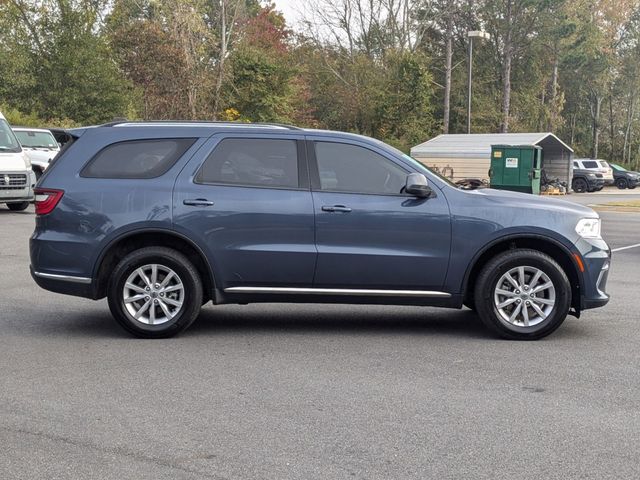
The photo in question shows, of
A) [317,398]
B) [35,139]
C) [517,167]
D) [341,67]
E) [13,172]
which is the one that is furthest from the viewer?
[341,67]

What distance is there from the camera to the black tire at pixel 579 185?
148 feet

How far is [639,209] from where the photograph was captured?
28203 millimetres

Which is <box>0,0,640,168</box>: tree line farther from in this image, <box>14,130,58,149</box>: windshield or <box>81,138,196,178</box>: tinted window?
<box>81,138,196,178</box>: tinted window

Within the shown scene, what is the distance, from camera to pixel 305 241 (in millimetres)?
7398

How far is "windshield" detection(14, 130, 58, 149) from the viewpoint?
81.1ft

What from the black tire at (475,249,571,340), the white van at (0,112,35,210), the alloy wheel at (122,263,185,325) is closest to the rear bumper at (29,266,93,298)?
the alloy wheel at (122,263,185,325)

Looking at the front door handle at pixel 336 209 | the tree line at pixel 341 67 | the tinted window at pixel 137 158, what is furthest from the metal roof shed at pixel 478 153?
the tinted window at pixel 137 158

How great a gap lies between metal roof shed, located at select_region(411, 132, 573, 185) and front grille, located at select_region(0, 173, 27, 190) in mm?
23365

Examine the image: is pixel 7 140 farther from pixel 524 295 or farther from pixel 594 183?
pixel 594 183

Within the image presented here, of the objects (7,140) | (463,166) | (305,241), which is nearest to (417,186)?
(305,241)

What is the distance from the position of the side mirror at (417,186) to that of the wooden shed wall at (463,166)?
106 ft

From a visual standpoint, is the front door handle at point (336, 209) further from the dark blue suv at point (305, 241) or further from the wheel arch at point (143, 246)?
the wheel arch at point (143, 246)

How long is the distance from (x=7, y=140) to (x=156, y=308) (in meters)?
14.1

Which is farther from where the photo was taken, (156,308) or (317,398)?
(156,308)
